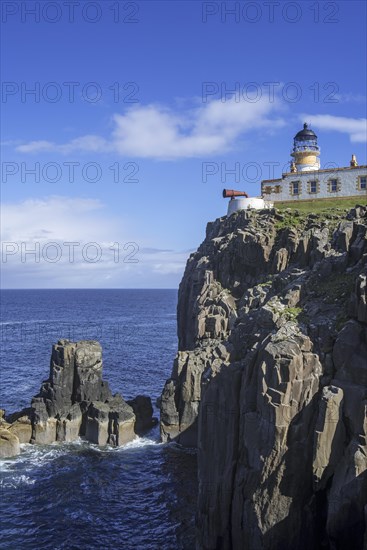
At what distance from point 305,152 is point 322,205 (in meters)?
14.4

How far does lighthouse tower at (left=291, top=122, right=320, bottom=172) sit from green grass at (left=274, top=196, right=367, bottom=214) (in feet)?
28.7

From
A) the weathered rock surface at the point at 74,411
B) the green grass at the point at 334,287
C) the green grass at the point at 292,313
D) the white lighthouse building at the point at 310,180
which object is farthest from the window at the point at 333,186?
the green grass at the point at 292,313

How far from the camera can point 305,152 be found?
85.8 meters

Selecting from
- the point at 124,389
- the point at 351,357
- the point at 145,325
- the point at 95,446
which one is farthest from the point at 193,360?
the point at 145,325

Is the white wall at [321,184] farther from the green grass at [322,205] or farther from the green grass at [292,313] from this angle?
the green grass at [292,313]

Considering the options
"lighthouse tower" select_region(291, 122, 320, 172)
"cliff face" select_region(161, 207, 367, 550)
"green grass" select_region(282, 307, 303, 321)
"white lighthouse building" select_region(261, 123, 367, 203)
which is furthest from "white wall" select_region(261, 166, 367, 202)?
"green grass" select_region(282, 307, 303, 321)

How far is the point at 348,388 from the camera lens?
25.4 meters

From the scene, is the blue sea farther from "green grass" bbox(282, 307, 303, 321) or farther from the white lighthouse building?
the white lighthouse building

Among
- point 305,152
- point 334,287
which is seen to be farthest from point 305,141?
point 334,287

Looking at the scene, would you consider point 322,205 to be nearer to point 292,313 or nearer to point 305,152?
point 305,152

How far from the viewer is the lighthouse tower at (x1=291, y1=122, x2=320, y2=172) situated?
85.6 metres

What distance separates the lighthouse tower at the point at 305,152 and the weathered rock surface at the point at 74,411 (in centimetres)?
4914

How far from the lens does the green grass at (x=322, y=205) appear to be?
71.0 m

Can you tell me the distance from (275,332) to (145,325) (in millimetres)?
119761
